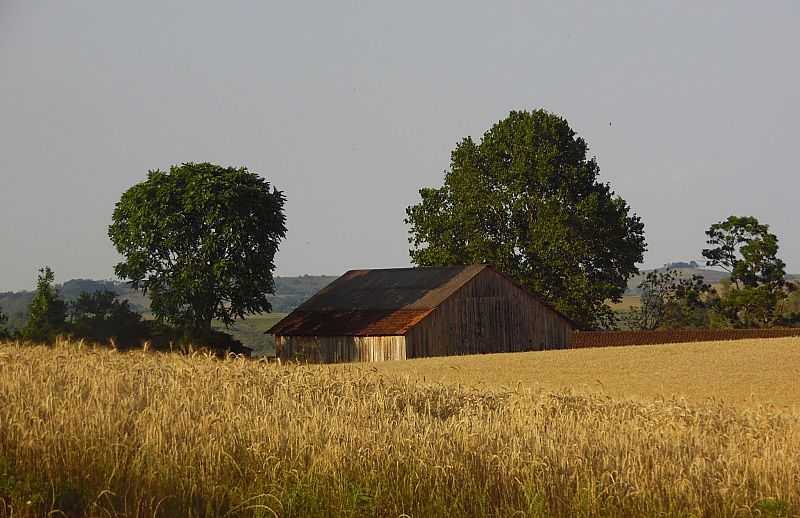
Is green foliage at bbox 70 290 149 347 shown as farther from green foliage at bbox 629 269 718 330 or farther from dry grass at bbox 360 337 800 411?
green foliage at bbox 629 269 718 330

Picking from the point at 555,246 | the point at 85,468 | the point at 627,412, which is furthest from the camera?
the point at 555,246

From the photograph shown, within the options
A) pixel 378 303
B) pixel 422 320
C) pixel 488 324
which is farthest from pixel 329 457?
pixel 488 324

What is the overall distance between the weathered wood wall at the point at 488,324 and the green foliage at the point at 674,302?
17.2 m

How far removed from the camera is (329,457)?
10898 mm

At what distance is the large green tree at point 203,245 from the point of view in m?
61.2

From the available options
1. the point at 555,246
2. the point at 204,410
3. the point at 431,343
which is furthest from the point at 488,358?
the point at 204,410

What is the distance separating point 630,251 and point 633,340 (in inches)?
446

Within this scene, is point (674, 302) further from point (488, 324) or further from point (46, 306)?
point (46, 306)

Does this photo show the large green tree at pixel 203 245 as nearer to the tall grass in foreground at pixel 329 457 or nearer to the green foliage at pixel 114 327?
the green foliage at pixel 114 327

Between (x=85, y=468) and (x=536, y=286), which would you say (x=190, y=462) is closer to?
(x=85, y=468)

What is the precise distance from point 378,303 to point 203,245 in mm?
11150

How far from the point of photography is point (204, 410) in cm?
1271

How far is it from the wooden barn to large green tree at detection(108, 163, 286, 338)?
464cm

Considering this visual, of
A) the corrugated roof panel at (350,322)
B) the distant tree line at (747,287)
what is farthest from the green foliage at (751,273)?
the corrugated roof panel at (350,322)
